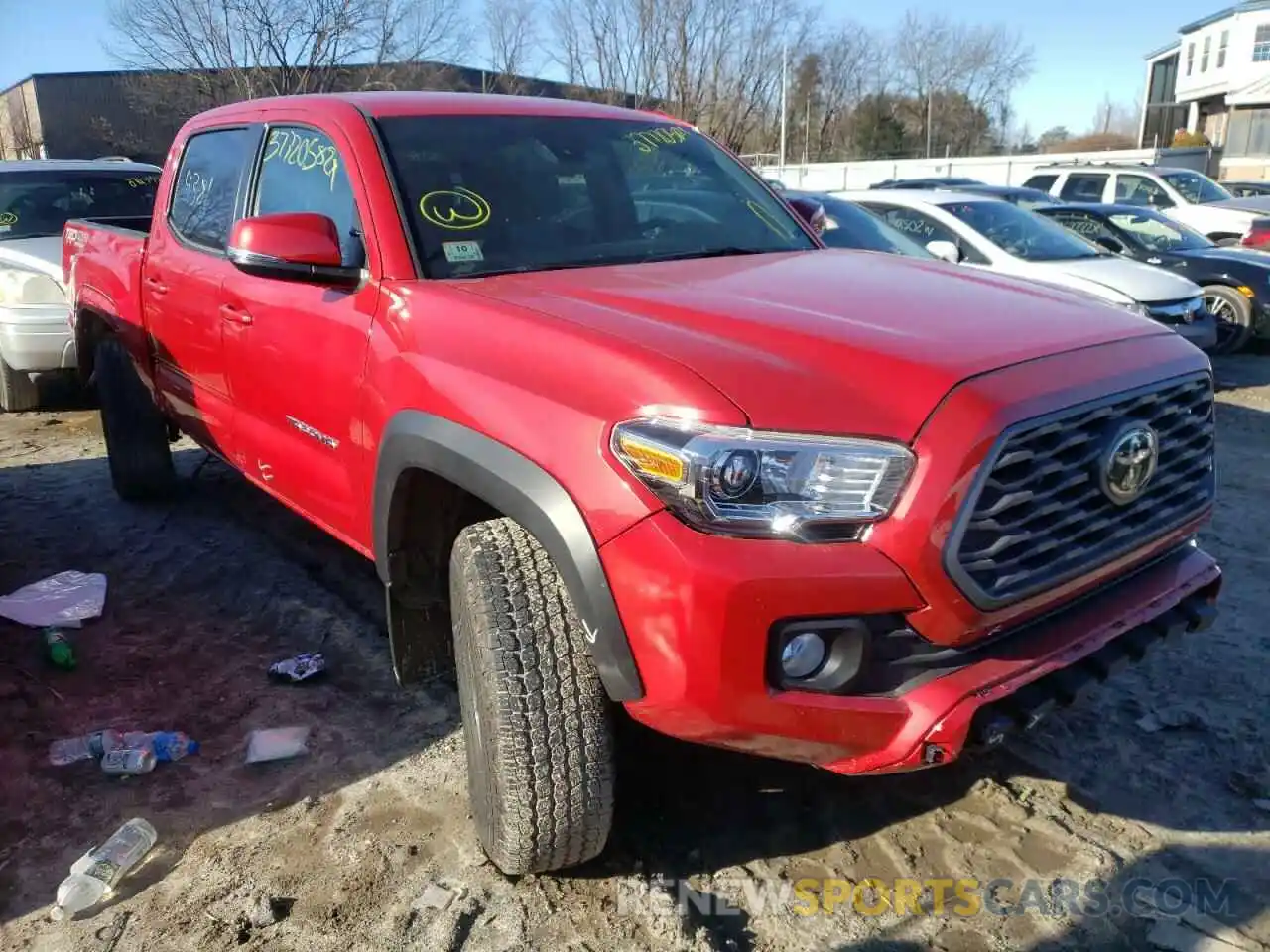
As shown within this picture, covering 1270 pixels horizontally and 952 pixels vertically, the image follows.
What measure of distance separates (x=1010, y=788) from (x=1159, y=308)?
615 cm

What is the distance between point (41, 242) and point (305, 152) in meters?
4.66

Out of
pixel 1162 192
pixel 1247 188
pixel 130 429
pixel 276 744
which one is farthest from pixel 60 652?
pixel 1247 188

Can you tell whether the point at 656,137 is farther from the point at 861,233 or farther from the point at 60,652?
the point at 861,233

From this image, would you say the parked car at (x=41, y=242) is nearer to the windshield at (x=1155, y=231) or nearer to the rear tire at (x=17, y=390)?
the rear tire at (x=17, y=390)

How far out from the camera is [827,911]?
2.41 m

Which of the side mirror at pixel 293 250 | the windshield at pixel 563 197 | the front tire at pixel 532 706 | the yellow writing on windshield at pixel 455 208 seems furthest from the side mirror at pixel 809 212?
the front tire at pixel 532 706

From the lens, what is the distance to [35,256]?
6.67m

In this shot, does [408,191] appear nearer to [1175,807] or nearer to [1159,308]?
[1175,807]

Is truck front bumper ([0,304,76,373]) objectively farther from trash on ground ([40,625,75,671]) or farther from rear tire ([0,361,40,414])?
trash on ground ([40,625,75,671])

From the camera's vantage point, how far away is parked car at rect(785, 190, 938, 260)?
7113 mm

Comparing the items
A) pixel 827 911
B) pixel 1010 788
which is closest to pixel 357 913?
pixel 827 911

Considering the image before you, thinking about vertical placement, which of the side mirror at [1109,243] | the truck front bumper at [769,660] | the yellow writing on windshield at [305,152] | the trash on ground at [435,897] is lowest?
the trash on ground at [435,897]

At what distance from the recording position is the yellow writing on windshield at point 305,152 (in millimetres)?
3162

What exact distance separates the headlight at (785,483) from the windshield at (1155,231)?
9.37 metres
